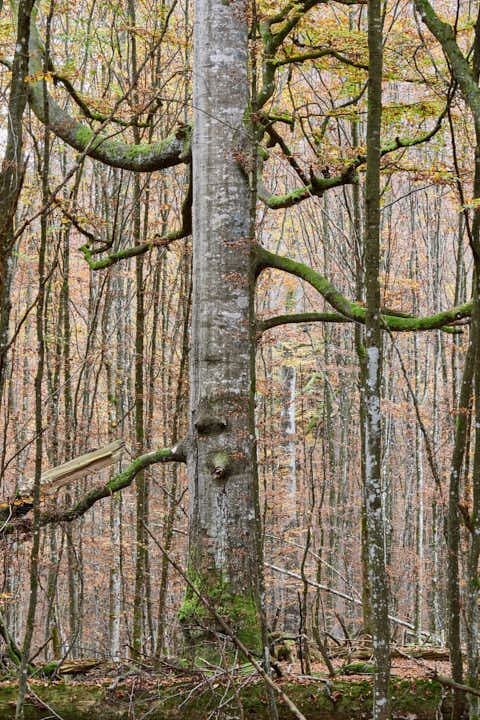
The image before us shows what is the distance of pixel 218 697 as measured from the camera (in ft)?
10.7

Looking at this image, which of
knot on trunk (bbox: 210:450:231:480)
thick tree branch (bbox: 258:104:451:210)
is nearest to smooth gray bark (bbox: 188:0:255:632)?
knot on trunk (bbox: 210:450:231:480)

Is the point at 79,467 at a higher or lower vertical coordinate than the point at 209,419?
lower

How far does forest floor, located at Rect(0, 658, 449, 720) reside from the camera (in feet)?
10.7

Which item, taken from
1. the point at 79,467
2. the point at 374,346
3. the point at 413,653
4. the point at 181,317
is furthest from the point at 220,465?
the point at 181,317

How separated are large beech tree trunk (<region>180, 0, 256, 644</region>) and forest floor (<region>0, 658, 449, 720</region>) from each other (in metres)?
0.73

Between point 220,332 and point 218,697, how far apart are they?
2.26 meters

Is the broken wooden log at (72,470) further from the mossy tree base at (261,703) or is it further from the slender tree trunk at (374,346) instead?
the slender tree trunk at (374,346)

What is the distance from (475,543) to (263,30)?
150 inches

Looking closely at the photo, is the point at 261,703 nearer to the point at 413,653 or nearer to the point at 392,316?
the point at 413,653

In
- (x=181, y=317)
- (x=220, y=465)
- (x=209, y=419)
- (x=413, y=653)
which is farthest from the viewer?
(x=181, y=317)

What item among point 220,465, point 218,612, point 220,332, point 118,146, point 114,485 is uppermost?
point 118,146

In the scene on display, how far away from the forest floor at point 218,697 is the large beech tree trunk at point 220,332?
73 cm

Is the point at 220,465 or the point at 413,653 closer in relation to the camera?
the point at 413,653

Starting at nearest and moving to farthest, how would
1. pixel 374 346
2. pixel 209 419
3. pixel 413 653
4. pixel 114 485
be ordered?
1. pixel 374 346
2. pixel 413 653
3. pixel 209 419
4. pixel 114 485
